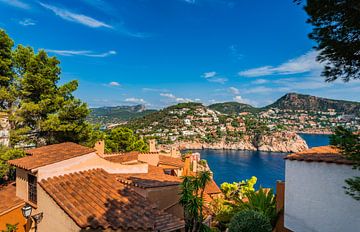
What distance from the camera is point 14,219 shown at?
34.5ft

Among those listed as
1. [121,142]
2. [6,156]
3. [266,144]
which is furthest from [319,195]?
[266,144]

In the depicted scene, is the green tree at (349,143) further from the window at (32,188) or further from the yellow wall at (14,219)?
the yellow wall at (14,219)

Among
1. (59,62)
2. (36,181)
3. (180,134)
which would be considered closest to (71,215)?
(36,181)

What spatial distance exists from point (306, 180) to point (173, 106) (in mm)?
176617

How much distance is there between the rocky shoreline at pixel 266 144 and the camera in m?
122

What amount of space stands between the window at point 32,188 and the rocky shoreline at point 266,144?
11872cm

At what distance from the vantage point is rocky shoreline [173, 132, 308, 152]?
12219 centimetres

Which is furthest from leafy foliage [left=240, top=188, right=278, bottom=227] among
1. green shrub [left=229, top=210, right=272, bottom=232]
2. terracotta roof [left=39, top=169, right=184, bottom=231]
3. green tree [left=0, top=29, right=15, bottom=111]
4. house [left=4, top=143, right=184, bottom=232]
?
green tree [left=0, top=29, right=15, bottom=111]

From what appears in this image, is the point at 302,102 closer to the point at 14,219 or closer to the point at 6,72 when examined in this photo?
the point at 6,72

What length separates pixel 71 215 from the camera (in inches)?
306

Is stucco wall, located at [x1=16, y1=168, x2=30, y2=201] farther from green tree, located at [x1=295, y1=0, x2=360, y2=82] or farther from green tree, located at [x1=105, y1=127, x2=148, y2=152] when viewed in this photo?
green tree, located at [x1=105, y1=127, x2=148, y2=152]

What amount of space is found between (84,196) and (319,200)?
27.0ft

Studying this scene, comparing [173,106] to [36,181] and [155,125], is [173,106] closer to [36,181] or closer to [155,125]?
[155,125]

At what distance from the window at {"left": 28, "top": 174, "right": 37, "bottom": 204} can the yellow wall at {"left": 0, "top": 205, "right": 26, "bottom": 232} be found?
105 centimetres
